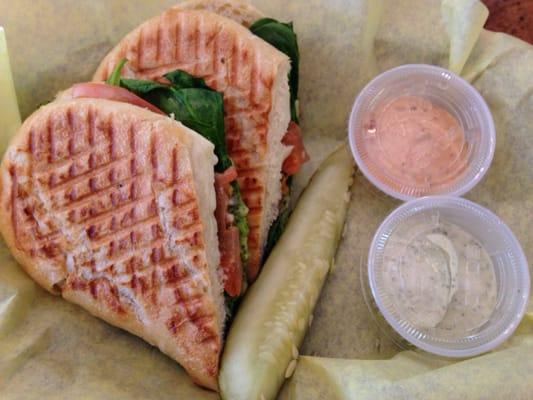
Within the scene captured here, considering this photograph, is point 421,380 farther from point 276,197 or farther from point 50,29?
point 50,29

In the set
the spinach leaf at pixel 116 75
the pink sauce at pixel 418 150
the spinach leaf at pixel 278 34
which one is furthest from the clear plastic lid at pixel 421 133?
the spinach leaf at pixel 116 75

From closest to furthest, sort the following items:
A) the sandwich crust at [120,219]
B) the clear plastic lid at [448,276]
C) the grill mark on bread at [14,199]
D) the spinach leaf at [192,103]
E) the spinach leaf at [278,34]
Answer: the sandwich crust at [120,219] → the grill mark on bread at [14,199] → the spinach leaf at [192,103] → the clear plastic lid at [448,276] → the spinach leaf at [278,34]

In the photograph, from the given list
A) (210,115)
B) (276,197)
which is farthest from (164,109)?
(276,197)

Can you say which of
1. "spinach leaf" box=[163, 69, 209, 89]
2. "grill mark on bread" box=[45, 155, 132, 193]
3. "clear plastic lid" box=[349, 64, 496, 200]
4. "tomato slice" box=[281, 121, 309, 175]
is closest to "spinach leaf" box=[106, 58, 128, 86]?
"spinach leaf" box=[163, 69, 209, 89]

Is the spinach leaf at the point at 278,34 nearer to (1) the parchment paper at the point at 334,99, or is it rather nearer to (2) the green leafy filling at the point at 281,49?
(2) the green leafy filling at the point at 281,49

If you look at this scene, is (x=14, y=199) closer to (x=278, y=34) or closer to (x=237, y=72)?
(x=237, y=72)
